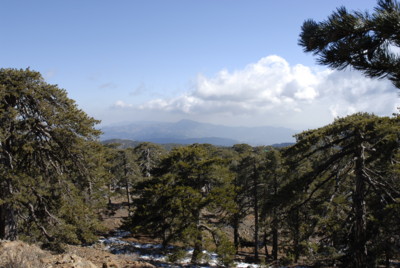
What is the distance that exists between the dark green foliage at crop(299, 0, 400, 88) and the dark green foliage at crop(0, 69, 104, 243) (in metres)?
8.62

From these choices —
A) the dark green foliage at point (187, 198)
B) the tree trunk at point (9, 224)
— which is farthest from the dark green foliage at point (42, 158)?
the dark green foliage at point (187, 198)

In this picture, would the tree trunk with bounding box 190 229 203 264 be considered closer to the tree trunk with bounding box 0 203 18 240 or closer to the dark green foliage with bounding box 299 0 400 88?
the tree trunk with bounding box 0 203 18 240

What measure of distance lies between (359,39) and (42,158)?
1135 centimetres

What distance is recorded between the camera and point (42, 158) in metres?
10.7

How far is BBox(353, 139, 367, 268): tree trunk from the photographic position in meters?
8.30

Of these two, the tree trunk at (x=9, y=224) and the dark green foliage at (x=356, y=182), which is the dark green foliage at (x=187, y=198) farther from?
the tree trunk at (x=9, y=224)

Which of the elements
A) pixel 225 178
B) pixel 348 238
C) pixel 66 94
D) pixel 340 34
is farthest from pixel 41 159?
pixel 348 238

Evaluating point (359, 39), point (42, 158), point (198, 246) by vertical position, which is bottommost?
point (198, 246)

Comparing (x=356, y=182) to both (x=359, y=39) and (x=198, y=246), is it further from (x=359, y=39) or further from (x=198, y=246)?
(x=198, y=246)

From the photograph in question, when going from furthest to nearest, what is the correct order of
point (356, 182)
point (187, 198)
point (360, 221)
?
point (187, 198), point (356, 182), point (360, 221)

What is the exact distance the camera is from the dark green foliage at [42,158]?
959 cm

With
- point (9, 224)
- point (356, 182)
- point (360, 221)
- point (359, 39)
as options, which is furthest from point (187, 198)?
point (359, 39)

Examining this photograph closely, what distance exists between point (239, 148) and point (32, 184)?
46.8 m

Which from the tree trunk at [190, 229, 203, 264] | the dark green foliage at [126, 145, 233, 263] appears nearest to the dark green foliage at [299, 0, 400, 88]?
the dark green foliage at [126, 145, 233, 263]
